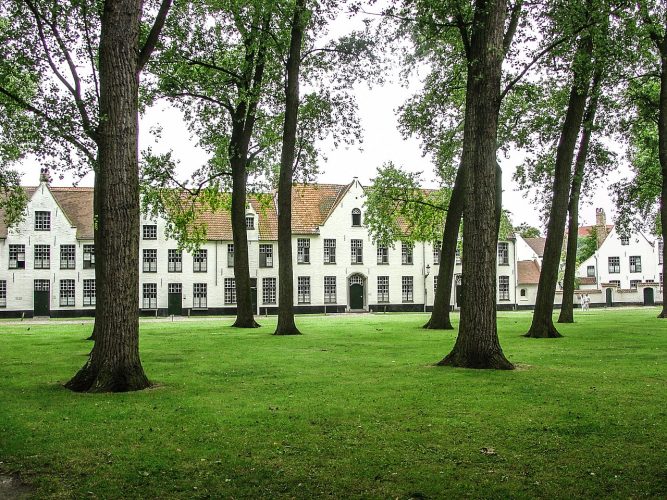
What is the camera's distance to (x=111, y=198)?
9898 millimetres

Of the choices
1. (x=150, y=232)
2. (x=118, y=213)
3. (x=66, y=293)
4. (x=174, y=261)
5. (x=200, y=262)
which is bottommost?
(x=66, y=293)

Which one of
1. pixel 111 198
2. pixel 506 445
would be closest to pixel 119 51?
pixel 111 198

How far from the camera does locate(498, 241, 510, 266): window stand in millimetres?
61750

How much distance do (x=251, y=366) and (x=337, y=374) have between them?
228cm

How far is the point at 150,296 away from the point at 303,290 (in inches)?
520

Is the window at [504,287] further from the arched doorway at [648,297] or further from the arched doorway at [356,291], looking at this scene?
the arched doorway at [648,297]

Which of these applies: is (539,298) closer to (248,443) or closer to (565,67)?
(565,67)

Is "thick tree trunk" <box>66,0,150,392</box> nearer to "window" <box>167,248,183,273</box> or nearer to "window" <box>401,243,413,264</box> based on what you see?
"window" <box>167,248,183,273</box>

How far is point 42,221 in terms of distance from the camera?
51688mm

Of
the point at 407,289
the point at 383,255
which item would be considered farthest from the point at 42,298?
the point at 407,289

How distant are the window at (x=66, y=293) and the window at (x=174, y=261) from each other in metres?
7.95

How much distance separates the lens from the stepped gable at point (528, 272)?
65.4 m

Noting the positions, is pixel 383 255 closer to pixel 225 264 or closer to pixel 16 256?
pixel 225 264

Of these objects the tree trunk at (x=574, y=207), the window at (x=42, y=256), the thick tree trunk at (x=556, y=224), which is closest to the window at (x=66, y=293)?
the window at (x=42, y=256)
